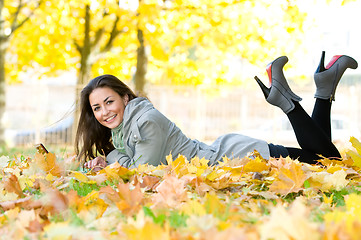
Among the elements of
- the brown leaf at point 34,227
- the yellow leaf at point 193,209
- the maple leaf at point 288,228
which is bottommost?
the brown leaf at point 34,227

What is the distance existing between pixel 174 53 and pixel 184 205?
10408 millimetres

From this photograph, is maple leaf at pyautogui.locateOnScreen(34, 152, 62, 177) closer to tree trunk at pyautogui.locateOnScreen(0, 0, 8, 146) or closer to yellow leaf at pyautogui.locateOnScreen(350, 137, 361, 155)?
yellow leaf at pyautogui.locateOnScreen(350, 137, 361, 155)

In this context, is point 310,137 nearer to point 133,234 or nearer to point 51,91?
point 133,234

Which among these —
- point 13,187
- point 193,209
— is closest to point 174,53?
point 13,187

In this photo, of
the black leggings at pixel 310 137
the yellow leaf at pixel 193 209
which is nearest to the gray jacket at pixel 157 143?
the black leggings at pixel 310 137

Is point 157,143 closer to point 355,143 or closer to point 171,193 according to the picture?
point 355,143

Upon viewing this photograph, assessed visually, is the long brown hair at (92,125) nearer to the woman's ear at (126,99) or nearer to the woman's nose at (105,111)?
the woman's ear at (126,99)

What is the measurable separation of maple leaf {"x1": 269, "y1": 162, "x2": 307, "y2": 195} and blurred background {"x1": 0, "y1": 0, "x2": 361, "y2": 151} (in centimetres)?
462

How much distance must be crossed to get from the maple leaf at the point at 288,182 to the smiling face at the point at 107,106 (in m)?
1.80

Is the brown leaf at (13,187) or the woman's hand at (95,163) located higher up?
the brown leaf at (13,187)

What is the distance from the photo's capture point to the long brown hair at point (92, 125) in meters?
3.47

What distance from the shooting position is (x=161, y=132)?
3.13 meters

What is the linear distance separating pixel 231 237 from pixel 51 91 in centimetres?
1440

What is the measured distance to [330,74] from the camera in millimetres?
3104
